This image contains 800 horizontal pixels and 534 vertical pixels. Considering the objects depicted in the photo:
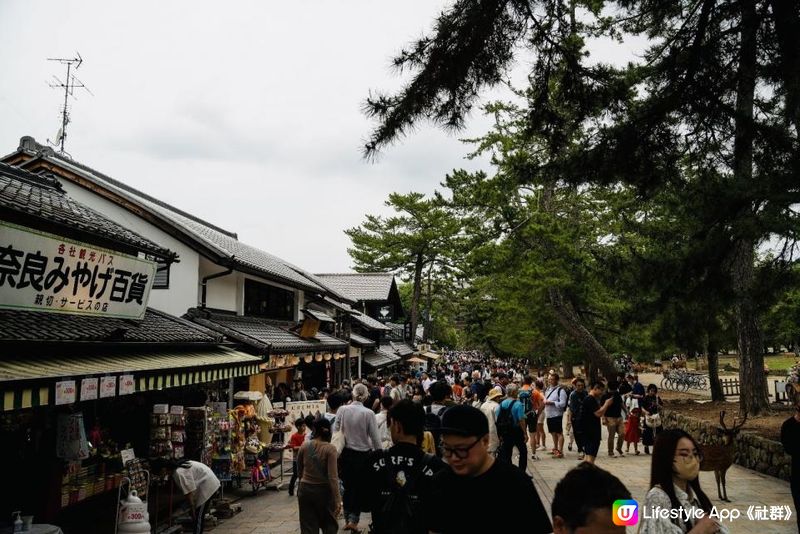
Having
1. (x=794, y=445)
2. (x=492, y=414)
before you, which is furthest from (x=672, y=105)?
(x=492, y=414)

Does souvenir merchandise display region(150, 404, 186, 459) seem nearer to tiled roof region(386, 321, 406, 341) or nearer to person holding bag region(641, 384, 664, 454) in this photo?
A: person holding bag region(641, 384, 664, 454)

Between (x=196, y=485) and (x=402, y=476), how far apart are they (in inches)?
177

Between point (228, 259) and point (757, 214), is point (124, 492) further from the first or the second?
point (757, 214)

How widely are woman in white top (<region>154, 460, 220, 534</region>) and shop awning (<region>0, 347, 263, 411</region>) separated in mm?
1152

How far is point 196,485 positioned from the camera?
737cm

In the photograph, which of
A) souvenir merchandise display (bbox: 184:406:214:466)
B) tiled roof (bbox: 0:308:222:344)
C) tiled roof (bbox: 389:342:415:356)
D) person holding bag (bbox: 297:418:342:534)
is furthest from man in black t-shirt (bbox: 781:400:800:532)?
tiled roof (bbox: 389:342:415:356)

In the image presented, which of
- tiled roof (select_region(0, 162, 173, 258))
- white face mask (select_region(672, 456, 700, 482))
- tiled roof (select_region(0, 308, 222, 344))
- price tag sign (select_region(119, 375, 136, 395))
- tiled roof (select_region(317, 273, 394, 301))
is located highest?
tiled roof (select_region(317, 273, 394, 301))

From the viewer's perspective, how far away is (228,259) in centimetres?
1398

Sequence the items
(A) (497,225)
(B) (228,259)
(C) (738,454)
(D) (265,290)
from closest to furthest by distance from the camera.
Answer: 1. (C) (738,454)
2. (B) (228,259)
3. (D) (265,290)
4. (A) (497,225)

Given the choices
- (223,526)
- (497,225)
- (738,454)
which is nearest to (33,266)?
(223,526)

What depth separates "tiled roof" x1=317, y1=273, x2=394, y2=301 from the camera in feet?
120

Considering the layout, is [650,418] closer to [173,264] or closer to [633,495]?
[633,495]

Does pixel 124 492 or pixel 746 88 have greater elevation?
pixel 746 88

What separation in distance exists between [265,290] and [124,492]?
1166 centimetres
